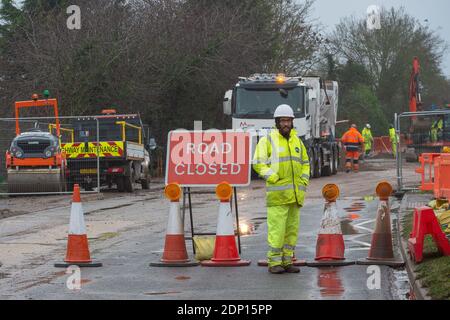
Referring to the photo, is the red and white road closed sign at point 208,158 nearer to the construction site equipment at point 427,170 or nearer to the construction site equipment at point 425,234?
the construction site equipment at point 425,234

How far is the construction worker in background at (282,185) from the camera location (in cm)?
1195

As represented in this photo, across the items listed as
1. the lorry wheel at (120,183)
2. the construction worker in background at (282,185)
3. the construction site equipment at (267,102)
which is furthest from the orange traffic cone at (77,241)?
the construction site equipment at (267,102)

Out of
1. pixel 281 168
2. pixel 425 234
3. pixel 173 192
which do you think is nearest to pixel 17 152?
pixel 173 192

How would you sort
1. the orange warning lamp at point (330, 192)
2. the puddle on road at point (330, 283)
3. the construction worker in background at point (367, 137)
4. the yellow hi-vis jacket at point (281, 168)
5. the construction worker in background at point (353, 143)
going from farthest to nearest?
the construction worker in background at point (367, 137) < the construction worker in background at point (353, 143) < the orange warning lamp at point (330, 192) < the yellow hi-vis jacket at point (281, 168) < the puddle on road at point (330, 283)

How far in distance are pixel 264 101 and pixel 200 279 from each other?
20.9 metres

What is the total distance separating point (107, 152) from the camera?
93.8ft

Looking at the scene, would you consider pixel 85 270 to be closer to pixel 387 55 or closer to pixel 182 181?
pixel 182 181

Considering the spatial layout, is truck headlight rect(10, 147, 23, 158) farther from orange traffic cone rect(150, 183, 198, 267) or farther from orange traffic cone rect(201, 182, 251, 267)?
orange traffic cone rect(201, 182, 251, 267)

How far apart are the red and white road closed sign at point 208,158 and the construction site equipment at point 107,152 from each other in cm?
1465

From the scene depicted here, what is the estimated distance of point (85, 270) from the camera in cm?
1262

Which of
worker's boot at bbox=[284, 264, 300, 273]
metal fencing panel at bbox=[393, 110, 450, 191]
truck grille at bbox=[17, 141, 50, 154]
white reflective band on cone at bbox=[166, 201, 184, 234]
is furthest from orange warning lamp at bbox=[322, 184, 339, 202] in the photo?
truck grille at bbox=[17, 141, 50, 154]

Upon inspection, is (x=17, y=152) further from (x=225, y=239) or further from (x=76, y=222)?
(x=225, y=239)

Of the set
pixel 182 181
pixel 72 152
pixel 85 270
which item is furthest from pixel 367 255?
pixel 72 152
